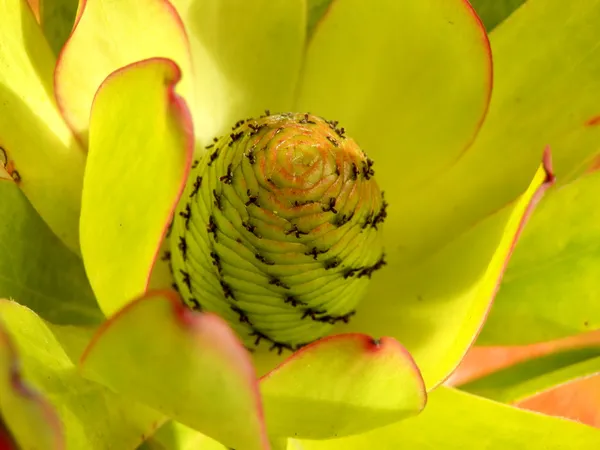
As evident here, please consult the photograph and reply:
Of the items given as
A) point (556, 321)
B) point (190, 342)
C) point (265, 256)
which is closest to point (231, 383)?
point (190, 342)

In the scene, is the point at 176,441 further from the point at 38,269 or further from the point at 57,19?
the point at 57,19

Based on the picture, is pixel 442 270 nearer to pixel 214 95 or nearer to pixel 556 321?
pixel 556 321

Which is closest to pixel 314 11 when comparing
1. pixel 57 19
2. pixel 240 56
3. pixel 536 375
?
pixel 240 56

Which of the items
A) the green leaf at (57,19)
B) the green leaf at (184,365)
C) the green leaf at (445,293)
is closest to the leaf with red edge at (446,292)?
the green leaf at (445,293)

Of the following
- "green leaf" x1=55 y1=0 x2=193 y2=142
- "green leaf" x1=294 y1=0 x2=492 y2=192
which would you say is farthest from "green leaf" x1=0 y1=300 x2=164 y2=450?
"green leaf" x1=294 y1=0 x2=492 y2=192

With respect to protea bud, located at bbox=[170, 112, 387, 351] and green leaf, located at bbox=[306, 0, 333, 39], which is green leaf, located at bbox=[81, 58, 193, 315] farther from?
green leaf, located at bbox=[306, 0, 333, 39]

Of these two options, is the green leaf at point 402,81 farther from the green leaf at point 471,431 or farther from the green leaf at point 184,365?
the green leaf at point 184,365

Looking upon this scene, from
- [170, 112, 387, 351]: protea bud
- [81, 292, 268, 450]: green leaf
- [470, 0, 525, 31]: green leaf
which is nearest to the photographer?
[81, 292, 268, 450]: green leaf
